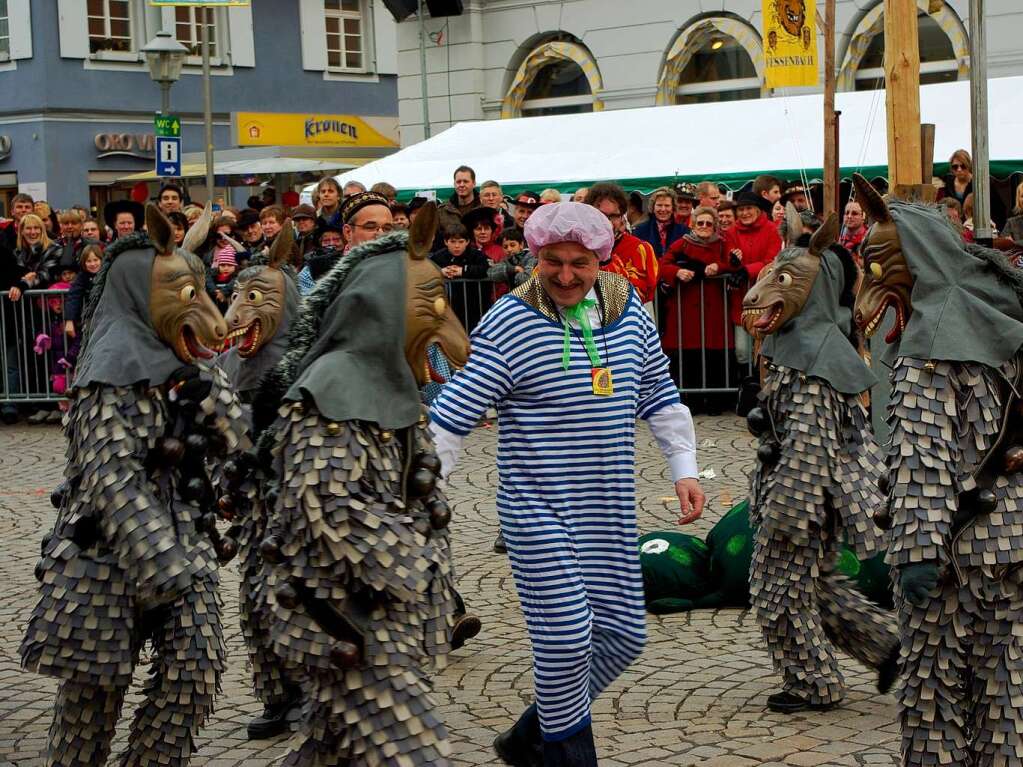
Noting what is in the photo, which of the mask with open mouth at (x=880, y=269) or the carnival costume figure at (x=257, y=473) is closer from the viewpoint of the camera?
the mask with open mouth at (x=880, y=269)

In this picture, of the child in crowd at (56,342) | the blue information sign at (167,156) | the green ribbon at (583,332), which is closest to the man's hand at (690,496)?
the green ribbon at (583,332)

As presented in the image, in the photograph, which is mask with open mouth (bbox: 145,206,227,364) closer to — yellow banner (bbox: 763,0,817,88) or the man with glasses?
the man with glasses

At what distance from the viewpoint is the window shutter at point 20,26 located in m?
34.0

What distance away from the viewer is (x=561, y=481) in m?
5.11

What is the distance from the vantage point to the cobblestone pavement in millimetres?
5848

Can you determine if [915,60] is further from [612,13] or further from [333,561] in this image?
[612,13]

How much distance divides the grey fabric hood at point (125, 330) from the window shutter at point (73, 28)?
102 feet

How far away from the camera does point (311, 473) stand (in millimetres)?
4445

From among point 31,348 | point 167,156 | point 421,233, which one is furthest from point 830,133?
point 167,156

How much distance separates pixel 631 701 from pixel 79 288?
911 cm

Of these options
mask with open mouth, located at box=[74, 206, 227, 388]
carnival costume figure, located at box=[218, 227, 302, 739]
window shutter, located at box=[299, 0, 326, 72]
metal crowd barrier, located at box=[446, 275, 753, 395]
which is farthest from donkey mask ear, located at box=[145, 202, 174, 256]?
window shutter, located at box=[299, 0, 326, 72]

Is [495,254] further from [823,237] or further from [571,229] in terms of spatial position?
[571,229]

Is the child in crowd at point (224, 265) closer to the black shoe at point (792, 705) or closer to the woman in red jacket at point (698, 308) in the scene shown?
the woman in red jacket at point (698, 308)

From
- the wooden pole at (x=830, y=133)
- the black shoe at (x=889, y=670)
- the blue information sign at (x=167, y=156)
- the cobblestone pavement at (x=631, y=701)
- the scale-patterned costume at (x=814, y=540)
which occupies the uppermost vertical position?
the blue information sign at (x=167, y=156)
